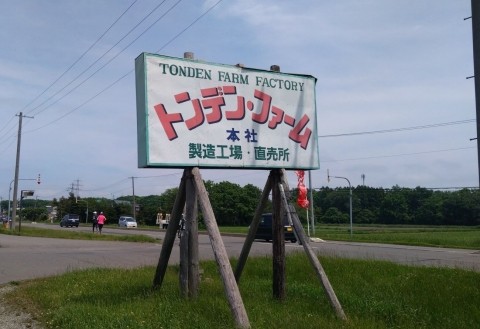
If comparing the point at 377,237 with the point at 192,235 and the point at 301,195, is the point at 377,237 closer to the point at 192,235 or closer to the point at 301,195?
the point at 301,195

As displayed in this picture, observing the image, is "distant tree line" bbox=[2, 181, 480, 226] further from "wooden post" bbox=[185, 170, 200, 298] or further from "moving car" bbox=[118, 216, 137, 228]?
"wooden post" bbox=[185, 170, 200, 298]

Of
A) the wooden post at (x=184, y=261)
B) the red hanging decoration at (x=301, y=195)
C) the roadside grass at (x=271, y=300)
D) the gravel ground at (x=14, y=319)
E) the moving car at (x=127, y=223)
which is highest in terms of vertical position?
the red hanging decoration at (x=301, y=195)

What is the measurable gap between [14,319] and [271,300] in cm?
386

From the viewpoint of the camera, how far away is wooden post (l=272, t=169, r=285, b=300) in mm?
7492

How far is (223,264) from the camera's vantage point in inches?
251

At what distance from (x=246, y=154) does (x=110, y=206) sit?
91252mm

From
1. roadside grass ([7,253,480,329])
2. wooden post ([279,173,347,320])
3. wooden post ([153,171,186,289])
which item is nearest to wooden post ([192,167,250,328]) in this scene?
roadside grass ([7,253,480,329])

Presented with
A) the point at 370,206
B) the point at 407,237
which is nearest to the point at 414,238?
the point at 407,237

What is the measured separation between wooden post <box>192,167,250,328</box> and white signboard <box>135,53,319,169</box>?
47cm

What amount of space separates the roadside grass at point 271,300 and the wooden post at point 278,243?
8.3 inches

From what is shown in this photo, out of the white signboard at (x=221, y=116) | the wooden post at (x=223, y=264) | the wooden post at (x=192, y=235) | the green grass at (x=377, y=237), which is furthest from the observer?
the green grass at (x=377, y=237)

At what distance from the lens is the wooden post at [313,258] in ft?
21.3

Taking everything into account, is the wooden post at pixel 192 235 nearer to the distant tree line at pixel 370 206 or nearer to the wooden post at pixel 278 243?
the wooden post at pixel 278 243

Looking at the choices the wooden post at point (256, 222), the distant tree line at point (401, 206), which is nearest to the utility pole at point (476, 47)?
the wooden post at point (256, 222)
